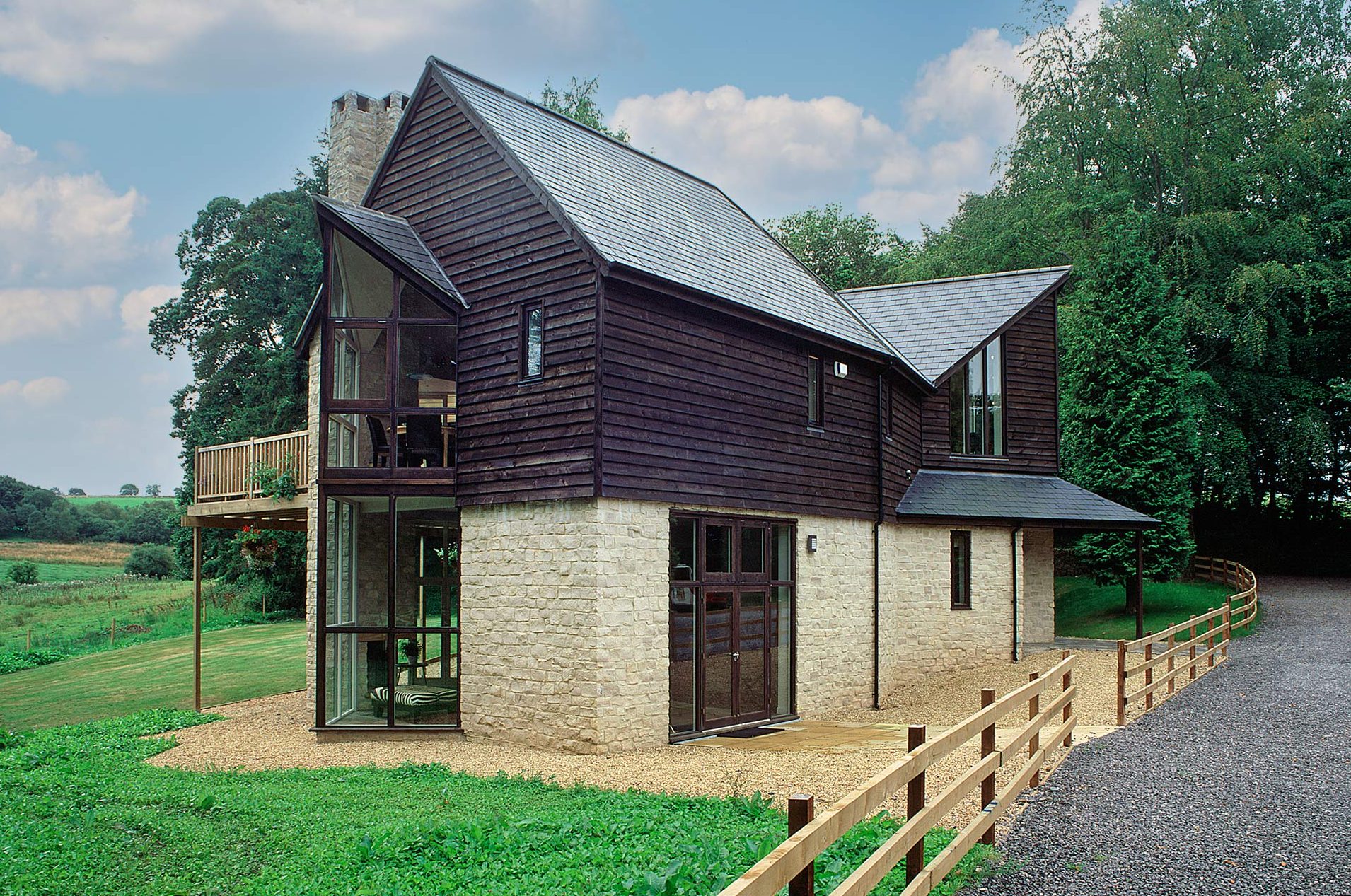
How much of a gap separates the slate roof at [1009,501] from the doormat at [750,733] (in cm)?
551

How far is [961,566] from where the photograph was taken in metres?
19.5

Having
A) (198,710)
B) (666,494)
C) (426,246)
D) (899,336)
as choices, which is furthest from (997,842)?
(899,336)

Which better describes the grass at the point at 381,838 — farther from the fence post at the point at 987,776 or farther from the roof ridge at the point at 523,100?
the roof ridge at the point at 523,100

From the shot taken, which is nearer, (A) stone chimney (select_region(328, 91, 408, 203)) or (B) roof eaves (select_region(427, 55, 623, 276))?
(B) roof eaves (select_region(427, 55, 623, 276))

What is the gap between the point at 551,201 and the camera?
12453 mm

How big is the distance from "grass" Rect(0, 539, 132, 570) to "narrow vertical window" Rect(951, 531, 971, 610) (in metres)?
49.1

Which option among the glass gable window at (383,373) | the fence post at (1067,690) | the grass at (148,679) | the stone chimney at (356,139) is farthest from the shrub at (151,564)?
the fence post at (1067,690)

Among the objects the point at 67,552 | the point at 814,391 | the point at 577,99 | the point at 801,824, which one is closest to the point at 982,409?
the point at 814,391

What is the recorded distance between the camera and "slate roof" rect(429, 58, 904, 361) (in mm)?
13023

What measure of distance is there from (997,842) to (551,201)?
8.73 metres

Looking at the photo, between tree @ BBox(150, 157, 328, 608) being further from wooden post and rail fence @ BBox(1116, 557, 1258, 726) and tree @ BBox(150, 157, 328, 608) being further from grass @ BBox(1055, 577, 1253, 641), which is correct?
wooden post and rail fence @ BBox(1116, 557, 1258, 726)

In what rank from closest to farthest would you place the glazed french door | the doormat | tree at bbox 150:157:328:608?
the glazed french door, the doormat, tree at bbox 150:157:328:608

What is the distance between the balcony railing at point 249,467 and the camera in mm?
15328

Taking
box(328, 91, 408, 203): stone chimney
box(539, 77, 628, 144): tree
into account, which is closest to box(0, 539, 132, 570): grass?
box(539, 77, 628, 144): tree
